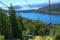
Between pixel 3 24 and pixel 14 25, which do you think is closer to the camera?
pixel 3 24

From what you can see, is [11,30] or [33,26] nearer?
[11,30]

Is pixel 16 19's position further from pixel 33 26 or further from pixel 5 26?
pixel 33 26

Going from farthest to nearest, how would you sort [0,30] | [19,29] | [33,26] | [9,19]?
[33,26], [19,29], [9,19], [0,30]

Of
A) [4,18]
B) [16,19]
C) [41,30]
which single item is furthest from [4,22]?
[41,30]

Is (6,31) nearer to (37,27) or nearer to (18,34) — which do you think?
(18,34)

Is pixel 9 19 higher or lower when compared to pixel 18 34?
higher

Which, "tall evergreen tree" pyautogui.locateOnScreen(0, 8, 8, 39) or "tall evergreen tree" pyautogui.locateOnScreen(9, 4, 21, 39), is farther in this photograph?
"tall evergreen tree" pyautogui.locateOnScreen(9, 4, 21, 39)

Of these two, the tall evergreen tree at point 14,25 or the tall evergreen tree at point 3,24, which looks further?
the tall evergreen tree at point 14,25

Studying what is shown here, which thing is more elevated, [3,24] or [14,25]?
[3,24]

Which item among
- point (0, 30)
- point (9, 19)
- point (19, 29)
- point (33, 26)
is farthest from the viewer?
point (33, 26)
